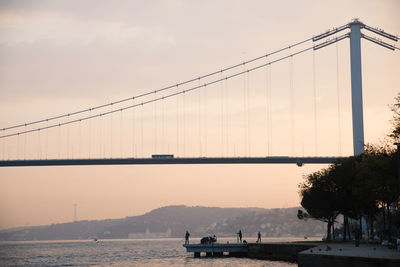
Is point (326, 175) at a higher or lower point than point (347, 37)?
lower

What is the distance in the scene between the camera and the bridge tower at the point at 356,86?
79.6m

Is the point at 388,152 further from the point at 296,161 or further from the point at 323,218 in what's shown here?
the point at 296,161

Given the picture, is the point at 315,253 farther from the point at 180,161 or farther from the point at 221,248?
the point at 180,161

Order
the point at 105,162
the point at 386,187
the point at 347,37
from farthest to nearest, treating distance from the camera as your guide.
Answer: the point at 105,162 < the point at 347,37 < the point at 386,187

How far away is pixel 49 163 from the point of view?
9612cm

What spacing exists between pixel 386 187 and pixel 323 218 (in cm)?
→ 2408

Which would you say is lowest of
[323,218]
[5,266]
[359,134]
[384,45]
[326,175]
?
[5,266]

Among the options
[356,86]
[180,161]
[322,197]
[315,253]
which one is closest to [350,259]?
[315,253]

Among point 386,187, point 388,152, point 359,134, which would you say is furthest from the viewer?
point 359,134

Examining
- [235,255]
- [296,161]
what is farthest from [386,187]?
[296,161]

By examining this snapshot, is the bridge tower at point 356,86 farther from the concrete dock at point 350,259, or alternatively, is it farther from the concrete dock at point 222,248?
the concrete dock at point 350,259

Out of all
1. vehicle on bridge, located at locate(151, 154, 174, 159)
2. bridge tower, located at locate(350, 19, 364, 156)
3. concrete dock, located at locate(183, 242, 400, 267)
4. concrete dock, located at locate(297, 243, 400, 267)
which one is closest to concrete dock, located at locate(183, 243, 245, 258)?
concrete dock, located at locate(183, 242, 400, 267)

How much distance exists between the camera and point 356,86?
82312 millimetres

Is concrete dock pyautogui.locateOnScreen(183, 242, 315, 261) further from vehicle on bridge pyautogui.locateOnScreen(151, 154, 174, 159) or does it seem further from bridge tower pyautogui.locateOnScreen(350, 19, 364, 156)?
vehicle on bridge pyautogui.locateOnScreen(151, 154, 174, 159)
